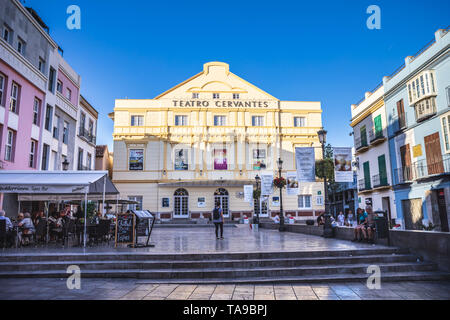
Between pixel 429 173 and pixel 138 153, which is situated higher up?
pixel 138 153

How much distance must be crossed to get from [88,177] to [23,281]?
4743 millimetres

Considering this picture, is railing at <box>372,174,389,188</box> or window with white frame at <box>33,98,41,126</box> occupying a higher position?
window with white frame at <box>33,98,41,126</box>

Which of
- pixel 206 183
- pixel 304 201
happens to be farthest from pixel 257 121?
pixel 304 201

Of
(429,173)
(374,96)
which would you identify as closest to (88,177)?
(429,173)

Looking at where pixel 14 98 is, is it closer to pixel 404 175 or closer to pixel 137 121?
pixel 137 121

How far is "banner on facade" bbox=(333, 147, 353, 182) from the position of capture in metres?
12.8

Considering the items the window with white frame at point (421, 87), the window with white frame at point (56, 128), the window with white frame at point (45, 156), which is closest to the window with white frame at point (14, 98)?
the window with white frame at point (45, 156)

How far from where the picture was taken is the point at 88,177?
431 inches

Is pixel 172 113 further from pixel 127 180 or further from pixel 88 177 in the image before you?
pixel 88 177

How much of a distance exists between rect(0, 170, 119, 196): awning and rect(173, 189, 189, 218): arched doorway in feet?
68.8

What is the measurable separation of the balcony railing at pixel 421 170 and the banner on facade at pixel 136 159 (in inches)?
928

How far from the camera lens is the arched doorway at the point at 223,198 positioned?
107 ft

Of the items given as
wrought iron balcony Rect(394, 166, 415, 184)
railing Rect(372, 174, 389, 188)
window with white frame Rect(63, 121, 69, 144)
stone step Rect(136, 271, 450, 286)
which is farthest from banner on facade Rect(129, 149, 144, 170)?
stone step Rect(136, 271, 450, 286)

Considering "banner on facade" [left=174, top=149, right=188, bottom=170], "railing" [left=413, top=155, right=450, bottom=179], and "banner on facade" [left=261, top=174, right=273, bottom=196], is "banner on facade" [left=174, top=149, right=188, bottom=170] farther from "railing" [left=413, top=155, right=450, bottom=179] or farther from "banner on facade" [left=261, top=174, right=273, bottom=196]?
"railing" [left=413, top=155, right=450, bottom=179]
